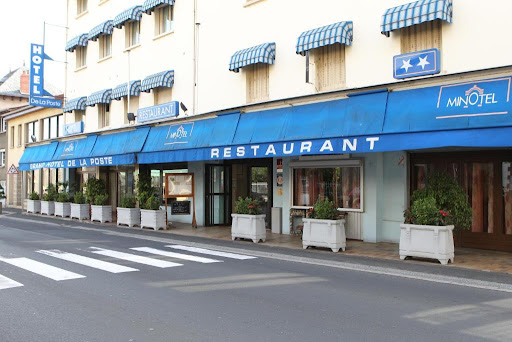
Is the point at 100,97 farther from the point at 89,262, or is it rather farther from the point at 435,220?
the point at 435,220

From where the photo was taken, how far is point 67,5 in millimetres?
26906

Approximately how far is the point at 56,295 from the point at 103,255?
4.11m

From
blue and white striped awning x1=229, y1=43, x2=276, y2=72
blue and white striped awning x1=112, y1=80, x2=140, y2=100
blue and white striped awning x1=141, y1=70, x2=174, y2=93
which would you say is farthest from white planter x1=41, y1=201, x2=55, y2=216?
blue and white striped awning x1=229, y1=43, x2=276, y2=72

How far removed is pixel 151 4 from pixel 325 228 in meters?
12.6

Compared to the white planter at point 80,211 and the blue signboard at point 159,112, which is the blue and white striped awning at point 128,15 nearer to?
the blue signboard at point 159,112

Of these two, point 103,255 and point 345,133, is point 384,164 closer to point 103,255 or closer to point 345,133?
point 345,133

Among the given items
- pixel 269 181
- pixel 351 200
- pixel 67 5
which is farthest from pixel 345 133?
pixel 67 5

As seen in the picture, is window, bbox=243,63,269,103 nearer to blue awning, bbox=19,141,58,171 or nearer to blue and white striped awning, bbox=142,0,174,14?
blue and white striped awning, bbox=142,0,174,14

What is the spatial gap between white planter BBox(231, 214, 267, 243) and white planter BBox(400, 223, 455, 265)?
432 centimetres

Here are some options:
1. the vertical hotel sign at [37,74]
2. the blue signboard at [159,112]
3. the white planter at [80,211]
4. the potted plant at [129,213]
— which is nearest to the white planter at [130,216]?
the potted plant at [129,213]

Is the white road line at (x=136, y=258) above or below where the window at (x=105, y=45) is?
below

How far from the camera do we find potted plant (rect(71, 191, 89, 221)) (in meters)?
22.0

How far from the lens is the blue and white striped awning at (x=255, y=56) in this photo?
14953 millimetres

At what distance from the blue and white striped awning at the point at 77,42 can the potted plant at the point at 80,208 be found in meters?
7.95
